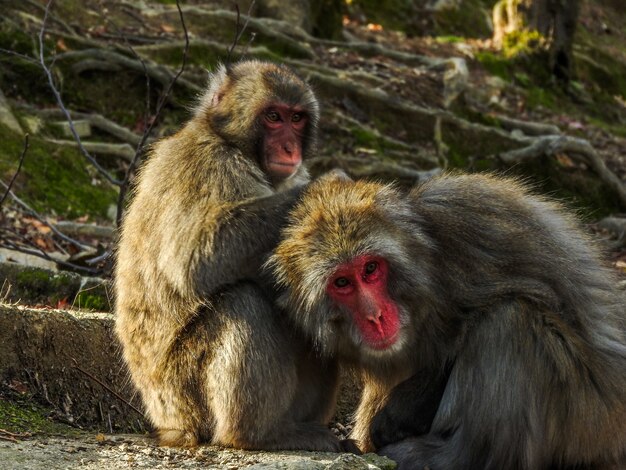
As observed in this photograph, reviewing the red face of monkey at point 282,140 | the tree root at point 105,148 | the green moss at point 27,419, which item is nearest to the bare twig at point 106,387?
the green moss at point 27,419

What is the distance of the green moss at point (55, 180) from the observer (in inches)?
344

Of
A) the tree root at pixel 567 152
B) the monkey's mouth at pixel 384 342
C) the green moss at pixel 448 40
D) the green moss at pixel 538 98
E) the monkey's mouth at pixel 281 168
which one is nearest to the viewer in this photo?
the monkey's mouth at pixel 384 342

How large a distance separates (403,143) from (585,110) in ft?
19.4

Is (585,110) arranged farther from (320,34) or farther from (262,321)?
(262,321)

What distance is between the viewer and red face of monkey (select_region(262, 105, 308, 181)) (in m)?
5.09

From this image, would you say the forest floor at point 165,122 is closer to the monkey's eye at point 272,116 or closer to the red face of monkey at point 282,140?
the red face of monkey at point 282,140

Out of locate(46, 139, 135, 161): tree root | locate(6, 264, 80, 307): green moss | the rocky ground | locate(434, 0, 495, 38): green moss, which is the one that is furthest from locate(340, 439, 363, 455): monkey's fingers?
locate(434, 0, 495, 38): green moss

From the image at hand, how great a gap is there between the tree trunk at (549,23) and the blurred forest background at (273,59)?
27mm

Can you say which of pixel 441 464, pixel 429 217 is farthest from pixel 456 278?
pixel 441 464

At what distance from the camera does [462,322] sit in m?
4.24

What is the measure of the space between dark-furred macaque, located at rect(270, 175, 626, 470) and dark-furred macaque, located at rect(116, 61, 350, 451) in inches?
8.4

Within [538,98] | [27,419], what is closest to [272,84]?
[27,419]

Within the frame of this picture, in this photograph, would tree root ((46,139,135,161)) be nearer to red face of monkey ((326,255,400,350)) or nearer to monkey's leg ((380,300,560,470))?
red face of monkey ((326,255,400,350))

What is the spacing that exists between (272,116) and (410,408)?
1.74 m
